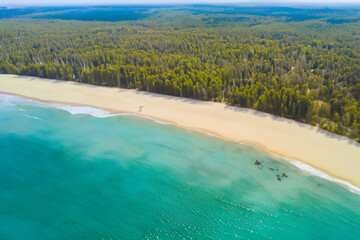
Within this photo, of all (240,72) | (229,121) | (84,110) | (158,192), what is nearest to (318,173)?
(229,121)

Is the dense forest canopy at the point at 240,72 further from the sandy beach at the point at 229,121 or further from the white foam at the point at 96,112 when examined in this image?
the white foam at the point at 96,112

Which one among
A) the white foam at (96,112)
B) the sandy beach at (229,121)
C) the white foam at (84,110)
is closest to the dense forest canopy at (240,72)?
the sandy beach at (229,121)

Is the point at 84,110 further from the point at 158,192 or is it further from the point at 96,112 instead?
the point at 158,192

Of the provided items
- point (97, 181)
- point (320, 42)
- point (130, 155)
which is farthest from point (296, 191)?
point (320, 42)

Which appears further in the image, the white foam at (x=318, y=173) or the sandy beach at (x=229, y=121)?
the sandy beach at (x=229, y=121)

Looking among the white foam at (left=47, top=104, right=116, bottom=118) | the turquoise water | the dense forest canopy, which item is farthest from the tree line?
the turquoise water
